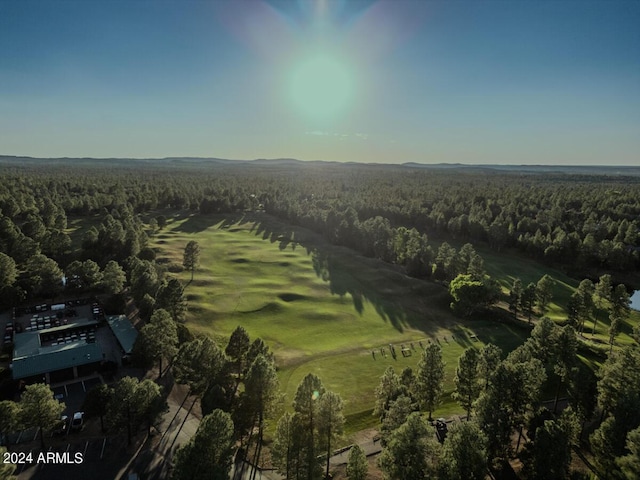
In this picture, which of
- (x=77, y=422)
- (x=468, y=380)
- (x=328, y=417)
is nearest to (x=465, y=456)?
(x=328, y=417)

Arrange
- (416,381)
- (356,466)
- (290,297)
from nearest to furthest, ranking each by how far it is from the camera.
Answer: (356,466)
(416,381)
(290,297)

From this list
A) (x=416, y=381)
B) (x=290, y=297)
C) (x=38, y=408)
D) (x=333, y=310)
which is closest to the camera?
(x=38, y=408)

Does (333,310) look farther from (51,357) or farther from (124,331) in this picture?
(51,357)

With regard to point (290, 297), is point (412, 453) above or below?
above

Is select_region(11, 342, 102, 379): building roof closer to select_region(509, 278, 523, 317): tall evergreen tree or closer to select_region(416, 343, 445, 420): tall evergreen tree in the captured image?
select_region(416, 343, 445, 420): tall evergreen tree

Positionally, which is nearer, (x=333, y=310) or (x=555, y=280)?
(x=333, y=310)

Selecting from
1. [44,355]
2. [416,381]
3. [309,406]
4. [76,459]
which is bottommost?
[76,459]

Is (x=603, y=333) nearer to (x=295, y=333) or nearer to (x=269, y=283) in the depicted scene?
(x=295, y=333)
